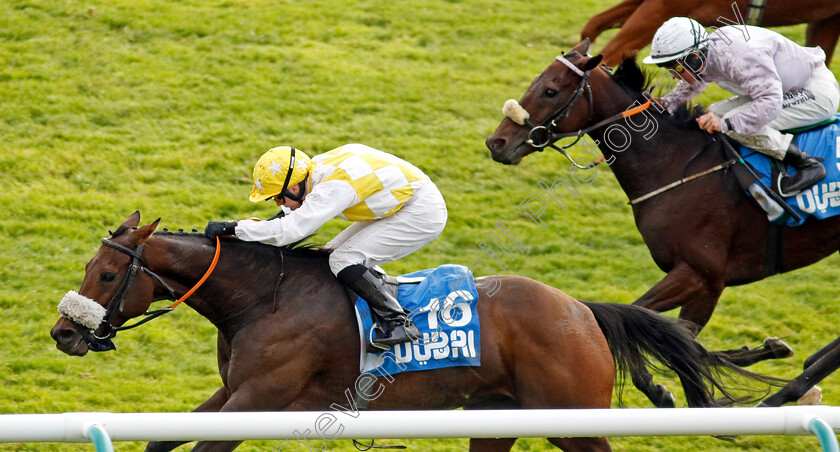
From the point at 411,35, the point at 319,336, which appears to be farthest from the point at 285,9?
the point at 319,336

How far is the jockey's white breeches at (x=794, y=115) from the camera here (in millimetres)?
4789

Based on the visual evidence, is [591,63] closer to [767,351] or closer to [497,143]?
[497,143]

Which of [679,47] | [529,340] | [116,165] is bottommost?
[116,165]

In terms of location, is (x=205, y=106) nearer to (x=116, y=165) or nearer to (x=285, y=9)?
(x=116, y=165)

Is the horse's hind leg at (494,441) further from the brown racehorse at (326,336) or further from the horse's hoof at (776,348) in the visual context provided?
the horse's hoof at (776,348)

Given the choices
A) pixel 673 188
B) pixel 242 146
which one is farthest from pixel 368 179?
pixel 242 146

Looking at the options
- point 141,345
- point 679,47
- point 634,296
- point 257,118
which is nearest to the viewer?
point 679,47

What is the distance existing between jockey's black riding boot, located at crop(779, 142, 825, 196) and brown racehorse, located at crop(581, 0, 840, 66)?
280 cm

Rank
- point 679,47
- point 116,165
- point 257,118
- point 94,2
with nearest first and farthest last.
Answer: point 679,47
point 116,165
point 257,118
point 94,2

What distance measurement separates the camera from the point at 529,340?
12.1 feet

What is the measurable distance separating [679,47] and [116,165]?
516 cm

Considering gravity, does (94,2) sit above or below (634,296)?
above

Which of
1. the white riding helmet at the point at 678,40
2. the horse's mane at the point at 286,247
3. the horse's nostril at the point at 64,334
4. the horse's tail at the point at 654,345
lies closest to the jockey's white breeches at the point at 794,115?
the white riding helmet at the point at 678,40

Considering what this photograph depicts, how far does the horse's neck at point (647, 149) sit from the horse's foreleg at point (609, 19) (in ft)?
8.70
